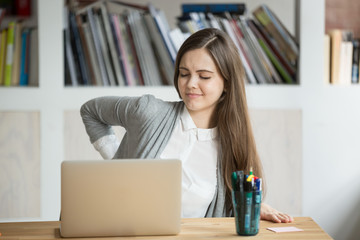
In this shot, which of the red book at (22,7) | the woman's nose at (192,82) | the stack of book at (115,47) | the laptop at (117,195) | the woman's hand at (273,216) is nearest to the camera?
the laptop at (117,195)

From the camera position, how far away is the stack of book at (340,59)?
304cm

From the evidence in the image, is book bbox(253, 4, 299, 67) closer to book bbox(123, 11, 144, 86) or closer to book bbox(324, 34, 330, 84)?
book bbox(324, 34, 330, 84)

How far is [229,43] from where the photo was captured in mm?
2111

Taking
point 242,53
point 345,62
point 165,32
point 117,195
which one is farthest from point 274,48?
point 117,195

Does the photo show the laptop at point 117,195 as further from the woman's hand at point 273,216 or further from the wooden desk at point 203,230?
the woman's hand at point 273,216

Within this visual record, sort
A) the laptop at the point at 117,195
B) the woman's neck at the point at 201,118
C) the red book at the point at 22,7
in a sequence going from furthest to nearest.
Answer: the red book at the point at 22,7, the woman's neck at the point at 201,118, the laptop at the point at 117,195

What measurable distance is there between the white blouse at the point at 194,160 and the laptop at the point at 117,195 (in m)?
0.49

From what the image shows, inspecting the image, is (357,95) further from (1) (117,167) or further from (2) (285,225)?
(1) (117,167)

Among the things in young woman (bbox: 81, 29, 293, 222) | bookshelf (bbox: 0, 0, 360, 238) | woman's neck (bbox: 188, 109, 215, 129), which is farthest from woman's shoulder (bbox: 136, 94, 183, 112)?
bookshelf (bbox: 0, 0, 360, 238)

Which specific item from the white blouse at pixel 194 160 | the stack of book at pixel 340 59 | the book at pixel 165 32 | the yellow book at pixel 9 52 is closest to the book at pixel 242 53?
the book at pixel 165 32

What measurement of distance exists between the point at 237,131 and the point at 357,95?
4.15 feet

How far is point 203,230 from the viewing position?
1606mm

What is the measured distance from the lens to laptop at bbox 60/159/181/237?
4.85 ft

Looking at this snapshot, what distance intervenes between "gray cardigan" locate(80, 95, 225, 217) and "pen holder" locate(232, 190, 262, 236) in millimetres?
440
